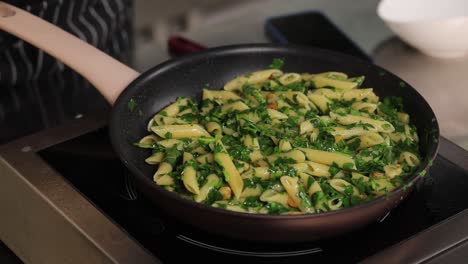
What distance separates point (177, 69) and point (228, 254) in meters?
0.41

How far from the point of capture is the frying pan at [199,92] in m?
0.90

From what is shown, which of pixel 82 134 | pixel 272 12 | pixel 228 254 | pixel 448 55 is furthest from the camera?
pixel 272 12

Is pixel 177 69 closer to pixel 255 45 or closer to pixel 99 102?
pixel 255 45

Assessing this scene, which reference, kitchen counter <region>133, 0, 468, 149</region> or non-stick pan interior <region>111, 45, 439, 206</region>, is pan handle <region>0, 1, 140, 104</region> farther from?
kitchen counter <region>133, 0, 468, 149</region>

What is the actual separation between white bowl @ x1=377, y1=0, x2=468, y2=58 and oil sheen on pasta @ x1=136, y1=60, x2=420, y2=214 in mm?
324

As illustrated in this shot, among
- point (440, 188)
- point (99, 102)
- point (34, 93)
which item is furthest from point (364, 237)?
point (34, 93)

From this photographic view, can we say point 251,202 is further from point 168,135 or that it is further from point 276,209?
point 168,135

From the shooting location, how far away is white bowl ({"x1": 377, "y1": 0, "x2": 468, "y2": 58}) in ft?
4.78

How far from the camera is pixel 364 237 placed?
98 cm

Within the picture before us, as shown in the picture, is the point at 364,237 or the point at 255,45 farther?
the point at 255,45

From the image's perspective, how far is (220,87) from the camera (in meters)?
1.31

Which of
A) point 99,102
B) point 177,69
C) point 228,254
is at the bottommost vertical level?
point 99,102

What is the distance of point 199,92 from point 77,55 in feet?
0.77

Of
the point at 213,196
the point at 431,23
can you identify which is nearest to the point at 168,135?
the point at 213,196
